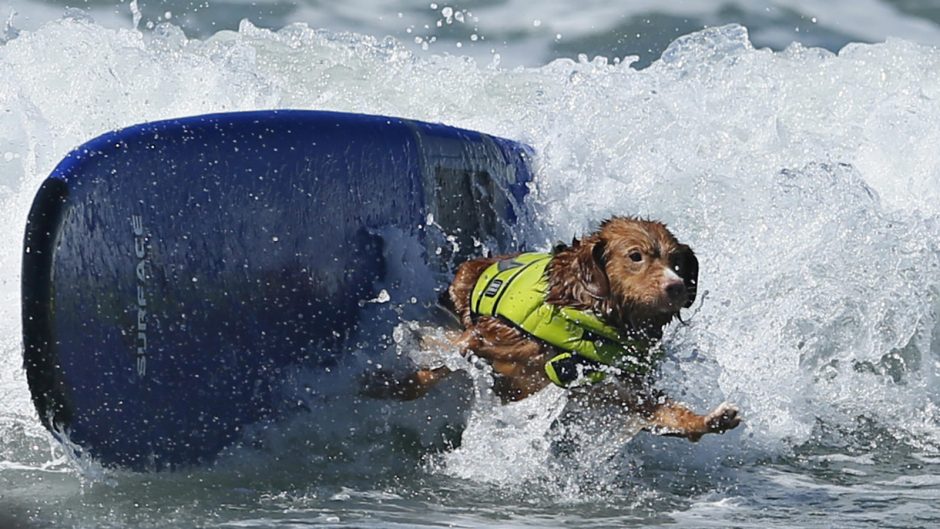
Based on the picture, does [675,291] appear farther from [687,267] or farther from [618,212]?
[618,212]

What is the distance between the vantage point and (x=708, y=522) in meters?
3.68

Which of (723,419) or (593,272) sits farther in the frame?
(593,272)

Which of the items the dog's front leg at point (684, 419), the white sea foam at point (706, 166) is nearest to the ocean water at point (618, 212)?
the white sea foam at point (706, 166)

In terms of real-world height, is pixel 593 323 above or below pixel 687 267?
below

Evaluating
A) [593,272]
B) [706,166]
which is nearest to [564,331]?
[593,272]

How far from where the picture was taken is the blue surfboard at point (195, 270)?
370cm

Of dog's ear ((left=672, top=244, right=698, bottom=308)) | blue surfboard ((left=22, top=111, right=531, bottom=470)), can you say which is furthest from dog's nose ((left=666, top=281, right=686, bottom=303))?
blue surfboard ((left=22, top=111, right=531, bottom=470))

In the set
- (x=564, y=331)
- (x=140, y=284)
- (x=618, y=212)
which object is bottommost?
(x=564, y=331)

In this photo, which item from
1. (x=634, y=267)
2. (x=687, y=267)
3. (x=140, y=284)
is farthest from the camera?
(x=687, y=267)

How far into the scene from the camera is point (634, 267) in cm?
394

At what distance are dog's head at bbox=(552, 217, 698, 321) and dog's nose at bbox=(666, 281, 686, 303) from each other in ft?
0.05

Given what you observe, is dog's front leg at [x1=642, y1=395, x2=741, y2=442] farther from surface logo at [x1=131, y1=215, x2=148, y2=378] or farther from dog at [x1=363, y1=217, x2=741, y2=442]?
surface logo at [x1=131, y1=215, x2=148, y2=378]

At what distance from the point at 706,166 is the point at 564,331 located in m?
3.28

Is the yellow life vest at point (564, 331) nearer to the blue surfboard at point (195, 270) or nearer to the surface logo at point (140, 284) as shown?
the blue surfboard at point (195, 270)
